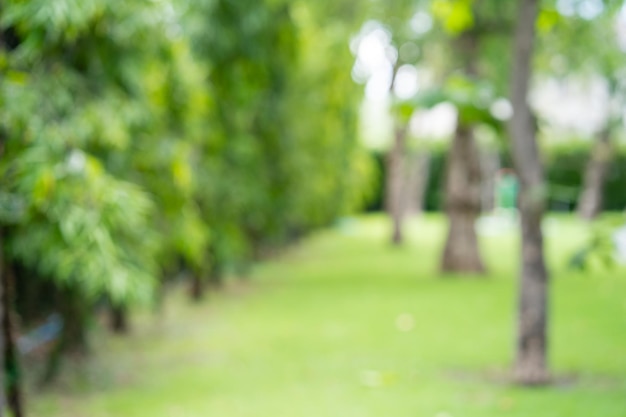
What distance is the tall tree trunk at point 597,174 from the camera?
30484 millimetres

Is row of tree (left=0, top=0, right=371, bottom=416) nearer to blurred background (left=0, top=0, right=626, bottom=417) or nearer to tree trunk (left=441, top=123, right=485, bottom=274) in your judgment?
blurred background (left=0, top=0, right=626, bottom=417)

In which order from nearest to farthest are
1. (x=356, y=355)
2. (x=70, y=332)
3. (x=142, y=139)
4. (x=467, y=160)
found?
1. (x=142, y=139)
2. (x=70, y=332)
3. (x=356, y=355)
4. (x=467, y=160)

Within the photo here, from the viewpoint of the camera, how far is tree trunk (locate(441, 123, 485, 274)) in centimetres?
1616

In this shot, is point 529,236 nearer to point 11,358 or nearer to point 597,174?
point 11,358

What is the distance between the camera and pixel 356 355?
29.2 ft

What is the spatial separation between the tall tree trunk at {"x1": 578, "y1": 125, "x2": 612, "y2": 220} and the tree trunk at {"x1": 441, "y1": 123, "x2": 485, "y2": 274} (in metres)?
14.9

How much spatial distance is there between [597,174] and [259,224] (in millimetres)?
19863

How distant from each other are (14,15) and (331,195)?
15.5 m

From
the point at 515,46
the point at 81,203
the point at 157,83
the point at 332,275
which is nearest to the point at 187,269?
the point at 332,275

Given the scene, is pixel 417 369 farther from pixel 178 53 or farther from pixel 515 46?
pixel 178 53

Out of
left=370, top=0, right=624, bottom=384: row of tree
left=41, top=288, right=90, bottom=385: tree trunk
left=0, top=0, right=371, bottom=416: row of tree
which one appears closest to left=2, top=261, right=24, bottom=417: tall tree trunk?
left=0, top=0, right=371, bottom=416: row of tree

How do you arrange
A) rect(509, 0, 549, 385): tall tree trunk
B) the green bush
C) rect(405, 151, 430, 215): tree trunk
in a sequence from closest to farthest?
rect(509, 0, 549, 385): tall tree trunk → the green bush → rect(405, 151, 430, 215): tree trunk

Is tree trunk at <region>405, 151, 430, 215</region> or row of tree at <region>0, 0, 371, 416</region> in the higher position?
row of tree at <region>0, 0, 371, 416</region>

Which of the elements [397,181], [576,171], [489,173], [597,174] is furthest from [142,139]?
[489,173]
